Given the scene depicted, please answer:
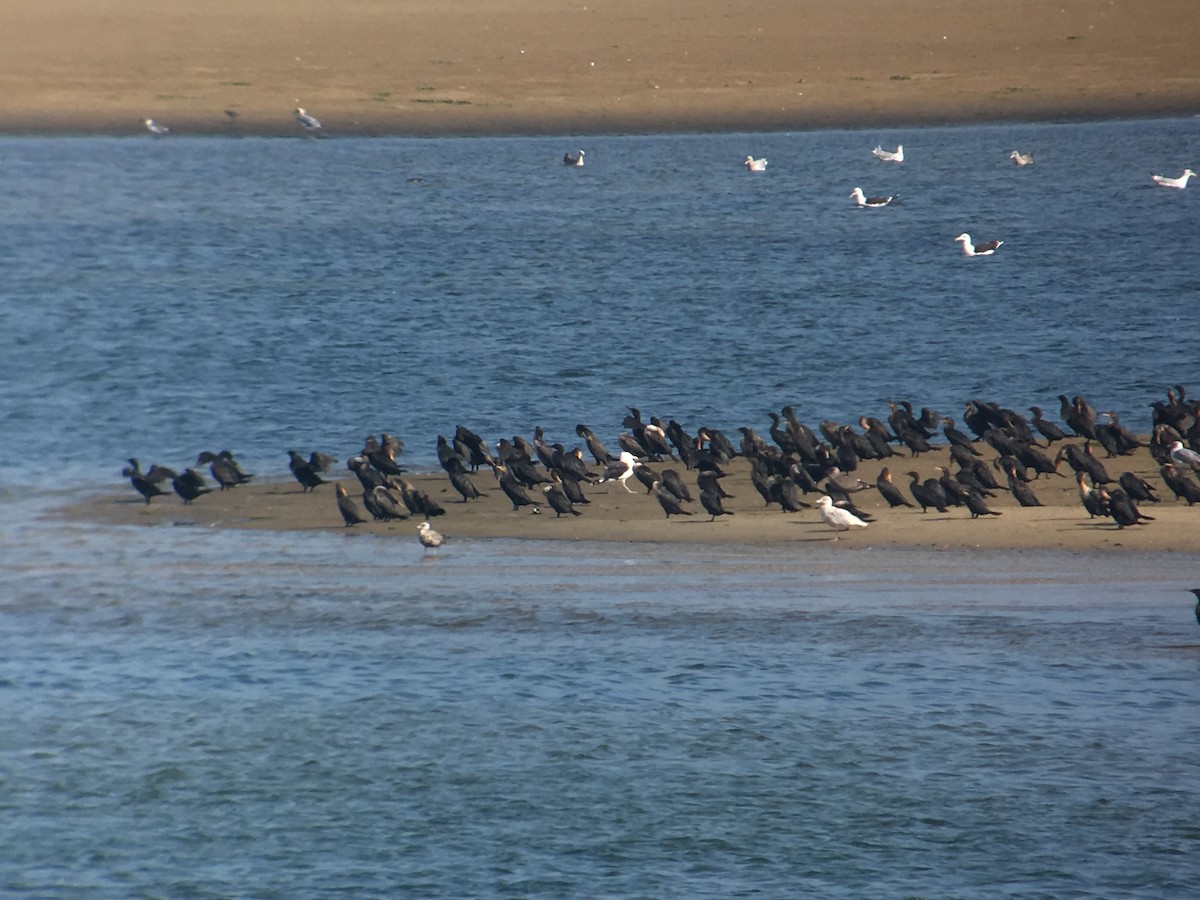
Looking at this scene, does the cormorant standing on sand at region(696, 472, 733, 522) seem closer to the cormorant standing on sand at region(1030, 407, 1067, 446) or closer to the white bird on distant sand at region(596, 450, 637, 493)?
the white bird on distant sand at region(596, 450, 637, 493)

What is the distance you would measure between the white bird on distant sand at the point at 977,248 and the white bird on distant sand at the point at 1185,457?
22.1 metres

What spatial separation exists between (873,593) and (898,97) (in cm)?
4980

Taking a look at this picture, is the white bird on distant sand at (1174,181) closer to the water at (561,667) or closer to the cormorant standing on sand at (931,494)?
the water at (561,667)

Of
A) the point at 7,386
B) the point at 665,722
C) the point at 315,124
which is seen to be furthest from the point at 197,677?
the point at 315,124

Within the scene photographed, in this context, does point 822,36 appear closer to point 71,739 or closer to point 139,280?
point 139,280

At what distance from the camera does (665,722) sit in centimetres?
1248

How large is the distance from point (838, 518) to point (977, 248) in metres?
24.7

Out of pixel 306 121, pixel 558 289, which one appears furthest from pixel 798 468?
pixel 306 121

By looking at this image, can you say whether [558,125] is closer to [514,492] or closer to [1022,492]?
[514,492]

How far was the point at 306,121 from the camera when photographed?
59469mm

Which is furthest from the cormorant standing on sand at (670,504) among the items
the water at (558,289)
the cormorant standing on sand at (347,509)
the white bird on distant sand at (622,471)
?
the water at (558,289)

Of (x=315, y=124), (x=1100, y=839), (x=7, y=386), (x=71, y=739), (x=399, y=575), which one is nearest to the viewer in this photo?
(x=1100, y=839)

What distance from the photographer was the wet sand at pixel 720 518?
54.9 feet

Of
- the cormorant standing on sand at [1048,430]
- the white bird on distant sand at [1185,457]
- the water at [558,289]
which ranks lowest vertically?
the white bird on distant sand at [1185,457]
